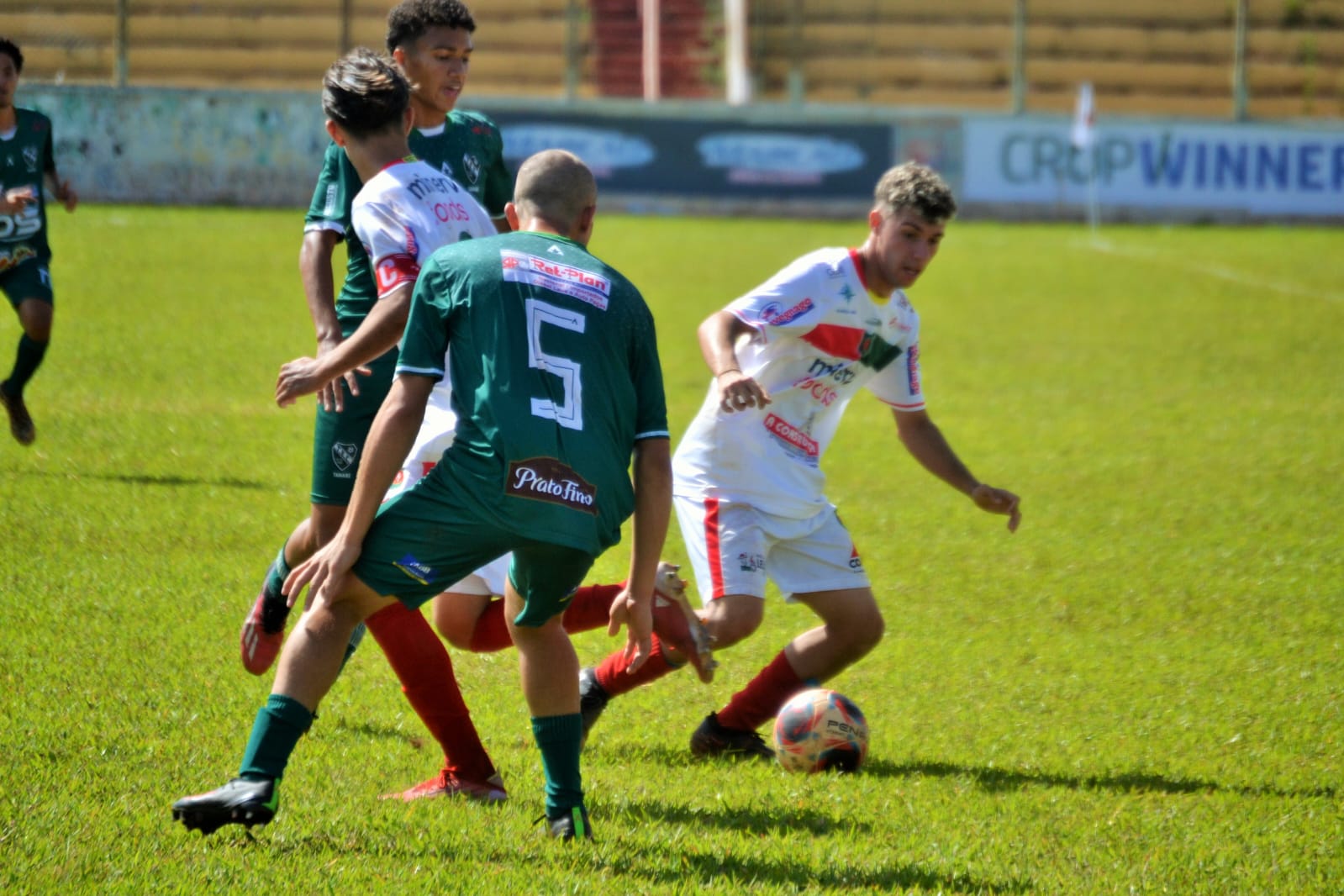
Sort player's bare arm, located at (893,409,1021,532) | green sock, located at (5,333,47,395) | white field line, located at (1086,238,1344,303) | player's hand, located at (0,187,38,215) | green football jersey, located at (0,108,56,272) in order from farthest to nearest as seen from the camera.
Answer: white field line, located at (1086,238,1344,303) → green football jersey, located at (0,108,56,272) → green sock, located at (5,333,47,395) → player's hand, located at (0,187,38,215) → player's bare arm, located at (893,409,1021,532)

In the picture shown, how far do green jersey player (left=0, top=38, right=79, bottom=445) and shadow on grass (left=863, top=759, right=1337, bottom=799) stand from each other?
584 cm

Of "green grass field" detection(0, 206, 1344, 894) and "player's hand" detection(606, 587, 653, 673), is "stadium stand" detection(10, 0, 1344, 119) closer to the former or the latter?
"green grass field" detection(0, 206, 1344, 894)

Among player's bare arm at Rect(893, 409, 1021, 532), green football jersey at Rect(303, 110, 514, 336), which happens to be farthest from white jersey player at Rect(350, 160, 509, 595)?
player's bare arm at Rect(893, 409, 1021, 532)

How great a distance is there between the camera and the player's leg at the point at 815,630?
480 centimetres

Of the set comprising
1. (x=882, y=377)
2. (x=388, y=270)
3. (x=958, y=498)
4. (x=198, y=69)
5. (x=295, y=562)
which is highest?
(x=198, y=69)

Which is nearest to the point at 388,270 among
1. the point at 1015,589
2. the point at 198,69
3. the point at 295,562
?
the point at 295,562

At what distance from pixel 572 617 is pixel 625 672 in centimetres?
26

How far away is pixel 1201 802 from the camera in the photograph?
4.36 metres

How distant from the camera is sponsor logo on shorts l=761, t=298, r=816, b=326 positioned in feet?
15.7

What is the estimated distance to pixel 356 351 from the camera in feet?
12.5

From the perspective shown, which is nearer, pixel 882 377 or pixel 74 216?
pixel 882 377

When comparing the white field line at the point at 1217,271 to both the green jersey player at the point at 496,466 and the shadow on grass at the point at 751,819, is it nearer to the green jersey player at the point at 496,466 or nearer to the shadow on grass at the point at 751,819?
the shadow on grass at the point at 751,819

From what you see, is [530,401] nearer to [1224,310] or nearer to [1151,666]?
[1151,666]

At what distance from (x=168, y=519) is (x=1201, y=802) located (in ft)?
16.2
